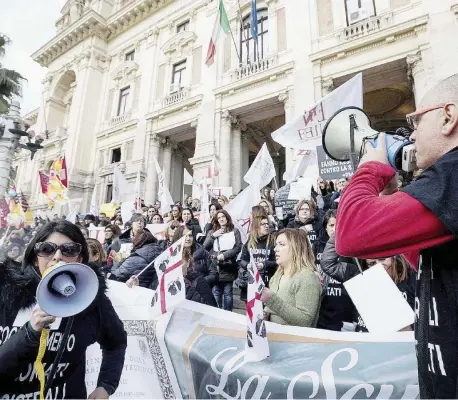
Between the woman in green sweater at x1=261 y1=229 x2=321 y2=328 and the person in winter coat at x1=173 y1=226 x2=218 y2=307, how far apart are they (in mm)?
1330

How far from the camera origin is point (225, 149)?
14625 millimetres

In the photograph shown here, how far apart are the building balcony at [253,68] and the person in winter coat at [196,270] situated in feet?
37.8

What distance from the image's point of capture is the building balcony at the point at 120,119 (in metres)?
19.4

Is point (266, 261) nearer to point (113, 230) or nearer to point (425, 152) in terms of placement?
point (425, 152)

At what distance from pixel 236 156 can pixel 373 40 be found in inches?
279

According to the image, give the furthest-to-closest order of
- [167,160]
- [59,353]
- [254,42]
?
1. [167,160]
2. [254,42]
3. [59,353]

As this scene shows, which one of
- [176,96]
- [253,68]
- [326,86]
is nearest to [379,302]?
[326,86]

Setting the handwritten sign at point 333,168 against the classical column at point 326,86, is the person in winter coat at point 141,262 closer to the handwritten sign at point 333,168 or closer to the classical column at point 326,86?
the handwritten sign at point 333,168

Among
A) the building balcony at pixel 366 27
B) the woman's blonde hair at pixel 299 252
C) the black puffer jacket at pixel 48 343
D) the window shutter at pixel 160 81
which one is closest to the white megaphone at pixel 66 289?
the black puffer jacket at pixel 48 343

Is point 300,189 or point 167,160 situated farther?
point 167,160

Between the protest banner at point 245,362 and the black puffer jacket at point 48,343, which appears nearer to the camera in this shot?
the black puffer jacket at point 48,343

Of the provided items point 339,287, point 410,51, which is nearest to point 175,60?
point 410,51

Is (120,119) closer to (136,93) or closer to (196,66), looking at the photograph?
(136,93)

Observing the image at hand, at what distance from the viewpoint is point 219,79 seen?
15555 mm
